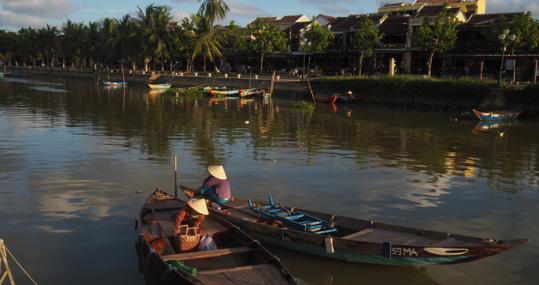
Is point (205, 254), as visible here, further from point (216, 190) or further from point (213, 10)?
point (213, 10)

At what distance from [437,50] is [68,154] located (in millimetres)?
38327

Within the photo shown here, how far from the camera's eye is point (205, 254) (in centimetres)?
840

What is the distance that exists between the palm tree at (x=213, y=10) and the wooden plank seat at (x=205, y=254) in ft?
206

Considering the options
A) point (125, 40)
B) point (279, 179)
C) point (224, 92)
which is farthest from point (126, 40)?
point (279, 179)

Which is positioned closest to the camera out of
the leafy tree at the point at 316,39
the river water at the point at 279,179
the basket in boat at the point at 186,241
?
the basket in boat at the point at 186,241

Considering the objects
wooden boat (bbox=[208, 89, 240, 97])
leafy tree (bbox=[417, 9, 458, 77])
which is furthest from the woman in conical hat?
wooden boat (bbox=[208, 89, 240, 97])

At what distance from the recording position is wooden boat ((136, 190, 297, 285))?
7.62m

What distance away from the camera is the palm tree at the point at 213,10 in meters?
68.3

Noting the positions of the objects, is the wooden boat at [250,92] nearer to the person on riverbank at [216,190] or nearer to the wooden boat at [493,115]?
the wooden boat at [493,115]

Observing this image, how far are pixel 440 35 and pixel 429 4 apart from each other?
16794 millimetres

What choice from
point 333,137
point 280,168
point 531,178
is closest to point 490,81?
point 333,137

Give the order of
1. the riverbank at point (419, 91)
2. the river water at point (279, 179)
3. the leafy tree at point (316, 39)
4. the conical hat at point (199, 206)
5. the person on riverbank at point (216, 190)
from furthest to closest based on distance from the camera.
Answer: the leafy tree at point (316, 39) → the riverbank at point (419, 91) → the person on riverbank at point (216, 190) → the river water at point (279, 179) → the conical hat at point (199, 206)

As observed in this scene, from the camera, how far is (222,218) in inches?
398

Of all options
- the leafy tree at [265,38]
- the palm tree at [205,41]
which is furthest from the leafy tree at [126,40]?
the leafy tree at [265,38]
